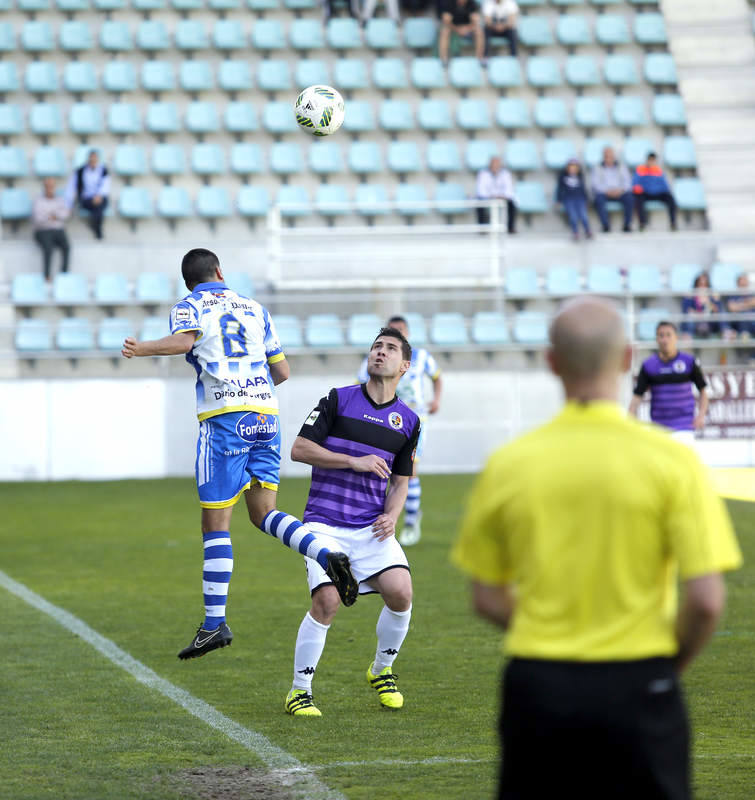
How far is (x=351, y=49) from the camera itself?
25062 mm

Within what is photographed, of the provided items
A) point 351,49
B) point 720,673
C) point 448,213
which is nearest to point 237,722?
point 720,673

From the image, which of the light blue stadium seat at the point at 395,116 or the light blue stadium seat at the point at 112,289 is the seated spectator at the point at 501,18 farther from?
the light blue stadium seat at the point at 112,289

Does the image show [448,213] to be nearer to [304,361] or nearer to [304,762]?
[304,361]

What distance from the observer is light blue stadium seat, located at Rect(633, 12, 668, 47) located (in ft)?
82.9

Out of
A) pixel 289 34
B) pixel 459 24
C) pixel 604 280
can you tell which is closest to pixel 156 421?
pixel 604 280

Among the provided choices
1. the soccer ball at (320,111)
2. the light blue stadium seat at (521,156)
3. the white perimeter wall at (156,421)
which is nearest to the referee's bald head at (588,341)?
the soccer ball at (320,111)

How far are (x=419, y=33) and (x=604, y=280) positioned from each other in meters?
6.62

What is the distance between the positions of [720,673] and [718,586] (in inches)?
178

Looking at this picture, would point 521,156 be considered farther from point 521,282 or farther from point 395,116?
point 521,282

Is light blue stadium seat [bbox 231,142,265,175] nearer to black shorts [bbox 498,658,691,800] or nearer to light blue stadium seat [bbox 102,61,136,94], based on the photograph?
light blue stadium seat [bbox 102,61,136,94]

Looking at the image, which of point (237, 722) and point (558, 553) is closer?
point (558, 553)

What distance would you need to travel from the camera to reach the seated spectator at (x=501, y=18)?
965 inches

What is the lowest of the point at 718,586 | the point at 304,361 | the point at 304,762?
the point at 304,762

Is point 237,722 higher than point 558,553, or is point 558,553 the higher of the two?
point 558,553
